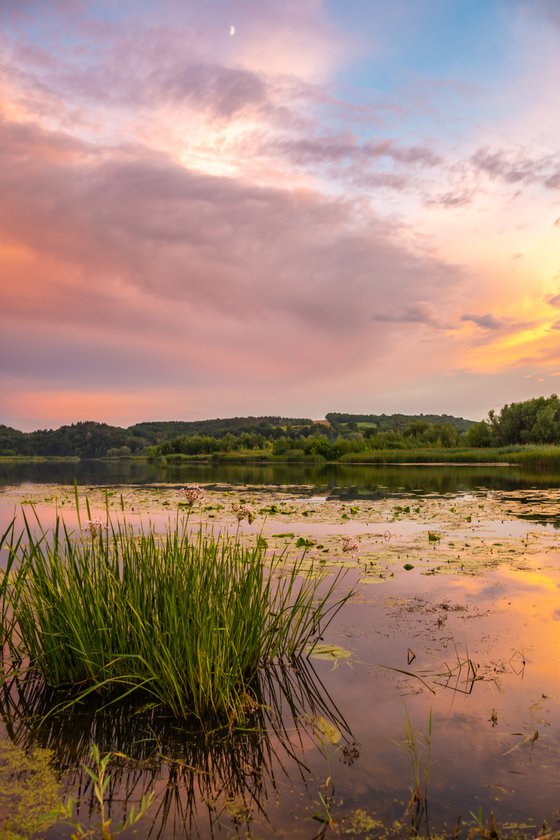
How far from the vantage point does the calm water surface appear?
Answer: 3.12 meters

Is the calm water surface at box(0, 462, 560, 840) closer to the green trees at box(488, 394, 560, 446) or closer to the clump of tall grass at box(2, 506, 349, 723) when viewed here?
the clump of tall grass at box(2, 506, 349, 723)

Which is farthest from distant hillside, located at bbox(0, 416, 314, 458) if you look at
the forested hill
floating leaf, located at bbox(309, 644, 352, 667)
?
floating leaf, located at bbox(309, 644, 352, 667)

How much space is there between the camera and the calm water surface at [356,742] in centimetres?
312

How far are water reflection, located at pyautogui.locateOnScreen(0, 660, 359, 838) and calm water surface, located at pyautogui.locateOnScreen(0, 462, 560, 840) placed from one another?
1cm

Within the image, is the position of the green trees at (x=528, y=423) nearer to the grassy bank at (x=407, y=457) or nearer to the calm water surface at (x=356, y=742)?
the grassy bank at (x=407, y=457)

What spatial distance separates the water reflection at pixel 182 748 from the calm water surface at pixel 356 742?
0.01m

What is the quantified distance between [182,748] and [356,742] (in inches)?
47.7

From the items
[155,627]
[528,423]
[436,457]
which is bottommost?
[155,627]

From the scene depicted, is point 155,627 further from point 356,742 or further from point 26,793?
point 356,742

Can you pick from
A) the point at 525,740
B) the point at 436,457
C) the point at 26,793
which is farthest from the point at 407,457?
the point at 26,793

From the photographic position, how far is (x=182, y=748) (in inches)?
149

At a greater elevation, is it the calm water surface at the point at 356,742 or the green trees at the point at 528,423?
the green trees at the point at 528,423

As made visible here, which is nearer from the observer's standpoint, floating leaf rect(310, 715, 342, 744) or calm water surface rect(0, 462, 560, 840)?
calm water surface rect(0, 462, 560, 840)

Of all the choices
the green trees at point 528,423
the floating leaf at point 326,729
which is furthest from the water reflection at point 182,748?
the green trees at point 528,423
